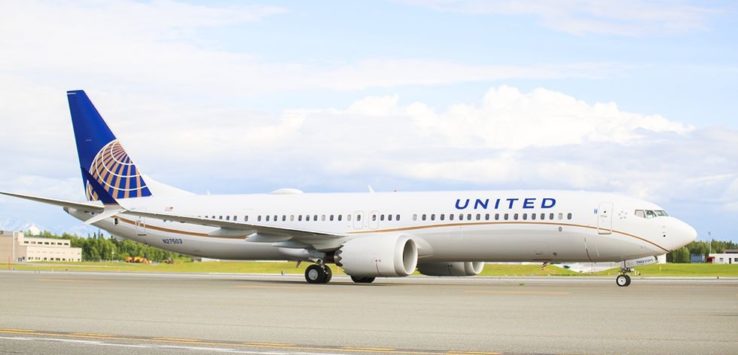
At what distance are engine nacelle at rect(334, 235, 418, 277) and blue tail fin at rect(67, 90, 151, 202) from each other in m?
14.1

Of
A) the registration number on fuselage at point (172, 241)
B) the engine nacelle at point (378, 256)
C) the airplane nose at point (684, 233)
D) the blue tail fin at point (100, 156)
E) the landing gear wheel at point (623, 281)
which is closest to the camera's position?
the landing gear wheel at point (623, 281)

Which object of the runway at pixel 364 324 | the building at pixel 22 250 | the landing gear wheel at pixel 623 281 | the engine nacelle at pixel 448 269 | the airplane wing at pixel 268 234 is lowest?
the runway at pixel 364 324

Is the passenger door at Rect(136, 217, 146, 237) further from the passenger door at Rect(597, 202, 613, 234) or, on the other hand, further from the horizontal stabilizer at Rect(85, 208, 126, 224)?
the passenger door at Rect(597, 202, 613, 234)

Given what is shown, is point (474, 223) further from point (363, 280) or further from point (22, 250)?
point (22, 250)

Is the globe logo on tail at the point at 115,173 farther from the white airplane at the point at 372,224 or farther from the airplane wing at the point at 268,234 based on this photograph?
the airplane wing at the point at 268,234

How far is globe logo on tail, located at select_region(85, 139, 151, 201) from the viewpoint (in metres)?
47.6

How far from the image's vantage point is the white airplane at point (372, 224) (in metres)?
36.6

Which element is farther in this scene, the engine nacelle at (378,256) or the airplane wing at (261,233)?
the airplane wing at (261,233)

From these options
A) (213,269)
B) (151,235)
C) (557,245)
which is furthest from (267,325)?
(213,269)

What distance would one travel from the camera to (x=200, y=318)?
1825 centimetres

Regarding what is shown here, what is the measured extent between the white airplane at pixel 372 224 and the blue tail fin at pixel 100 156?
0.15 feet

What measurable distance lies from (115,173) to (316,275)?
44.4 ft

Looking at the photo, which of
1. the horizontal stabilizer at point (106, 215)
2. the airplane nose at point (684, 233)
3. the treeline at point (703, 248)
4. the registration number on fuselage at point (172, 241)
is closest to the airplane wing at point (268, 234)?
the horizontal stabilizer at point (106, 215)

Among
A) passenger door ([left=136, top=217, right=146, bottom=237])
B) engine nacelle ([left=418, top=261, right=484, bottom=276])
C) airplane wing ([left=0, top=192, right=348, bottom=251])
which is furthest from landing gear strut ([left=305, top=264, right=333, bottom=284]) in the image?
passenger door ([left=136, top=217, right=146, bottom=237])
